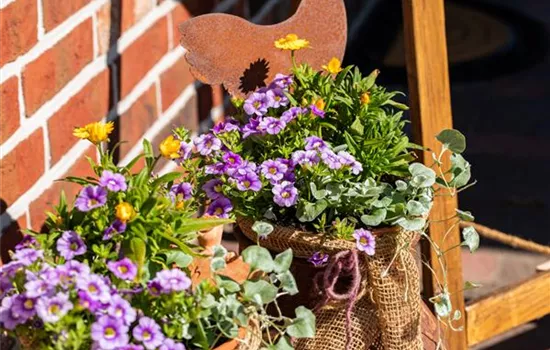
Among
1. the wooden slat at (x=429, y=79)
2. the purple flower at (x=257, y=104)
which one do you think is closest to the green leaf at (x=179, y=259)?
the purple flower at (x=257, y=104)

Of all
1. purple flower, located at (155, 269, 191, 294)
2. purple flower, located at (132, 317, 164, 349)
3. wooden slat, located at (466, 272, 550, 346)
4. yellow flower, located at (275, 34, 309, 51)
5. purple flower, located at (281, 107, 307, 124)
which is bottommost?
wooden slat, located at (466, 272, 550, 346)

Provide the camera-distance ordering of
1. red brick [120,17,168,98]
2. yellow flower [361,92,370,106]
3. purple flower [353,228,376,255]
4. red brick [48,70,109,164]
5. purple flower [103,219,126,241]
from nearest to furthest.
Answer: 1. purple flower [103,219,126,241]
2. purple flower [353,228,376,255]
3. yellow flower [361,92,370,106]
4. red brick [48,70,109,164]
5. red brick [120,17,168,98]

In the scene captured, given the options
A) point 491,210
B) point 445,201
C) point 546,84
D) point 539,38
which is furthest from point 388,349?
point 539,38

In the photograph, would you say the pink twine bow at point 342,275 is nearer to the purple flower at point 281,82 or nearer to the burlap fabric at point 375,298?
the burlap fabric at point 375,298

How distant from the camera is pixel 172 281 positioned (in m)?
1.28

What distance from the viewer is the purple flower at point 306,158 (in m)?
1.51

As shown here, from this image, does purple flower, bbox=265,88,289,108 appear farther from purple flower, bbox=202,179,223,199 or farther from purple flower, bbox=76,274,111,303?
purple flower, bbox=76,274,111,303

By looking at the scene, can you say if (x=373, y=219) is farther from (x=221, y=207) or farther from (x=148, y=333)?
(x=148, y=333)

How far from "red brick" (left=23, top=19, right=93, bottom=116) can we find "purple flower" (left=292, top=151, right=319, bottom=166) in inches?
19.3

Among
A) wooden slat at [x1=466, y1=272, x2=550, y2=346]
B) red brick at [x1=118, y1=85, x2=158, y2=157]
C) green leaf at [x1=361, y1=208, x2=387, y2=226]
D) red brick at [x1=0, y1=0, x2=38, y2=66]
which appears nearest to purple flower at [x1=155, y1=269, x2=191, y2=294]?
green leaf at [x1=361, y1=208, x2=387, y2=226]

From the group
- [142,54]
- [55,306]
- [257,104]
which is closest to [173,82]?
[142,54]

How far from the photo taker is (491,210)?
3490 mm

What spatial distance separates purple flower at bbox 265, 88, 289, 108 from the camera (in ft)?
5.31

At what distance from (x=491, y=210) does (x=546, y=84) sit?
3.52 feet
